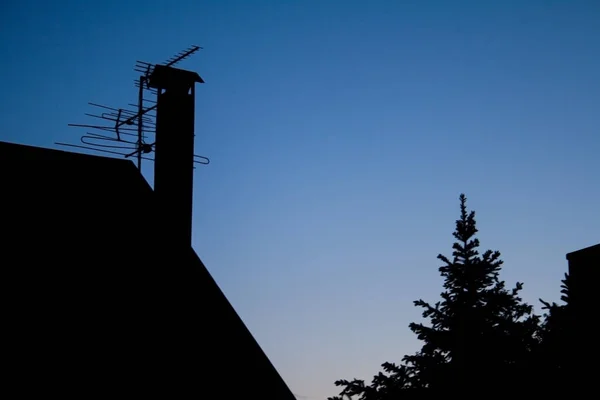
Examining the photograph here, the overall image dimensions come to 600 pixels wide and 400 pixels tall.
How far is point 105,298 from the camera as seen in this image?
11.3 m

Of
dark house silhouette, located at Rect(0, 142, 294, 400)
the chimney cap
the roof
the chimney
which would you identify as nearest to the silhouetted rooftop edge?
the roof

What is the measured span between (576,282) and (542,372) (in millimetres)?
1936

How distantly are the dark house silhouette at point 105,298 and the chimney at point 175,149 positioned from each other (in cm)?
89

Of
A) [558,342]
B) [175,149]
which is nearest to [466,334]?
[558,342]

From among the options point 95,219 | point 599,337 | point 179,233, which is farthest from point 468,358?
point 95,219

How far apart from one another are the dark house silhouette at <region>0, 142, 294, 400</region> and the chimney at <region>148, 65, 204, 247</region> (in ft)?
2.92

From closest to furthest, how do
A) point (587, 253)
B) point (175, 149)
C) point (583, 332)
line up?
1. point (583, 332)
2. point (175, 149)
3. point (587, 253)

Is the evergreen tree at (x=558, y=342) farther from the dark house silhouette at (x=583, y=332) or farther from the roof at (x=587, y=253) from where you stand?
the roof at (x=587, y=253)

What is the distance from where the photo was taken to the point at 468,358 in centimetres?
1498

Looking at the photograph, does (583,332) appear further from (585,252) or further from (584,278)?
(585,252)

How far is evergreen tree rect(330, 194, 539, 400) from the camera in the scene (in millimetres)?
14930

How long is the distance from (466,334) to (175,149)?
7.07 meters

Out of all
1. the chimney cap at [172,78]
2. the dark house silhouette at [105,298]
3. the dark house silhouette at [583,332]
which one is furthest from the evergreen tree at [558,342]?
the chimney cap at [172,78]

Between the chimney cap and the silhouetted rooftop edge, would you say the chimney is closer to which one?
the chimney cap
